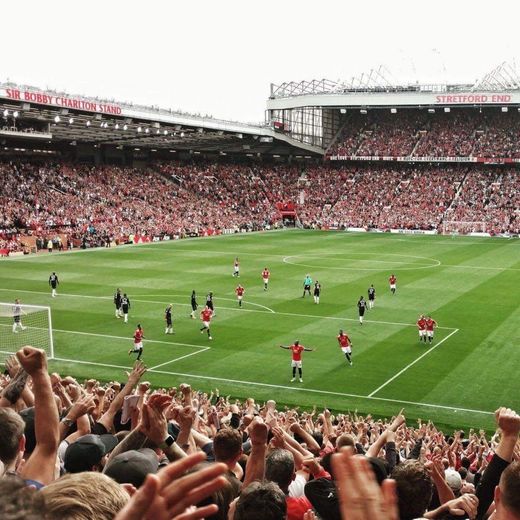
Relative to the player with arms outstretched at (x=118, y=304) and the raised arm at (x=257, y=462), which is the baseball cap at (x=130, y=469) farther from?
the player with arms outstretched at (x=118, y=304)

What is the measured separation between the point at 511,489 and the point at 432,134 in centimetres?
10036

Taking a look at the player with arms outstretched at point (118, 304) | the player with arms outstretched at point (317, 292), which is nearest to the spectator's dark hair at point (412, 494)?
the player with arms outstretched at point (118, 304)

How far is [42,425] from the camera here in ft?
16.0

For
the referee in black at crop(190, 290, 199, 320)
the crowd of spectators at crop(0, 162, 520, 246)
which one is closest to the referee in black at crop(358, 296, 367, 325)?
the referee in black at crop(190, 290, 199, 320)

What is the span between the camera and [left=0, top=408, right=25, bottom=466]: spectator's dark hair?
4.82m

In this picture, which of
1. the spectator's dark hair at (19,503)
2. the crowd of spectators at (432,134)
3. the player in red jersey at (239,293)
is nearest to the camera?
the spectator's dark hair at (19,503)

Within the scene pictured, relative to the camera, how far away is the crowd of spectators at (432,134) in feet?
311

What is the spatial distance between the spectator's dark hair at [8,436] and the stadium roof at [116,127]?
177ft

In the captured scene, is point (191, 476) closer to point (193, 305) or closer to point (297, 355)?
point (297, 355)

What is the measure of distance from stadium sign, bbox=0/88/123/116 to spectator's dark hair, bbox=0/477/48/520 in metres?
56.3

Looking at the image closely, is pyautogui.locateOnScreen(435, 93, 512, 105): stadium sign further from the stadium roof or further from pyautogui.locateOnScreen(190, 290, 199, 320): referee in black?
pyautogui.locateOnScreen(190, 290, 199, 320): referee in black

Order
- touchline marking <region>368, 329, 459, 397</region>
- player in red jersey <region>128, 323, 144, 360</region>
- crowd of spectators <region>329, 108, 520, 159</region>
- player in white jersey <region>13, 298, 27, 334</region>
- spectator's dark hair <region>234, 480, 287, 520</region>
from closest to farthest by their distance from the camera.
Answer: spectator's dark hair <region>234, 480, 287, 520</region> → touchline marking <region>368, 329, 459, 397</region> → player in red jersey <region>128, 323, 144, 360</region> → player in white jersey <region>13, 298, 27, 334</region> → crowd of spectators <region>329, 108, 520, 159</region>

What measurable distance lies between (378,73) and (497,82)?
1643 cm

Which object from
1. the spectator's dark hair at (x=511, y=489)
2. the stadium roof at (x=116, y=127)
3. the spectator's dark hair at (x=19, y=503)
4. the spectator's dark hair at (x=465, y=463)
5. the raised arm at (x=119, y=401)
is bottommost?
the spectator's dark hair at (x=465, y=463)
